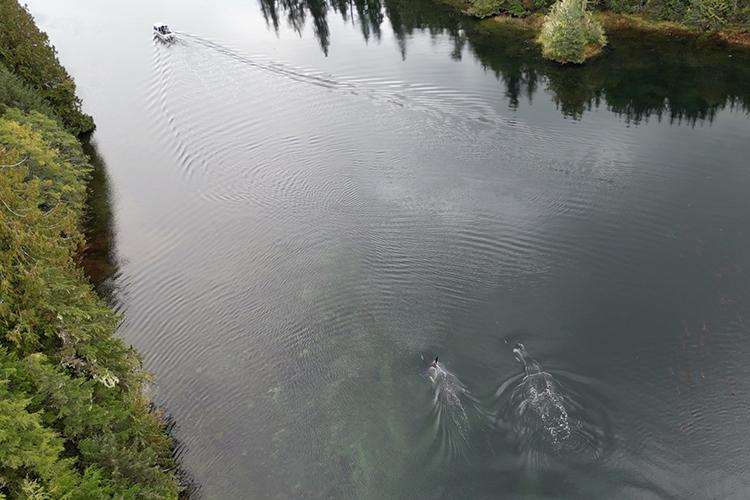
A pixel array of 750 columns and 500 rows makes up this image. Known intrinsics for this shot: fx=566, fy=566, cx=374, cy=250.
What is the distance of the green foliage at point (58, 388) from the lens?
18609 mm

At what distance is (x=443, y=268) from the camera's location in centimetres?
3772

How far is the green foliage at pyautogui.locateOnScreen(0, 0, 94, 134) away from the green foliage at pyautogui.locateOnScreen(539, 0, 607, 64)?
51.0m

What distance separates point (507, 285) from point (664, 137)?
79.8 ft

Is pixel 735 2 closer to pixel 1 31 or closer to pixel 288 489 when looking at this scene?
pixel 288 489

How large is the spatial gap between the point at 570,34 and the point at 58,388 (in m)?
60.3

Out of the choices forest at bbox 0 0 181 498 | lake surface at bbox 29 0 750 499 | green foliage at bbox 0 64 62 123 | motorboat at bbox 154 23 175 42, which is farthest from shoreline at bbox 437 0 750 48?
forest at bbox 0 0 181 498

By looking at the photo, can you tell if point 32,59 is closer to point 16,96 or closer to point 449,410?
point 16,96

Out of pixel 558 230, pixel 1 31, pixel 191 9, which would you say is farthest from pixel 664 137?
pixel 191 9

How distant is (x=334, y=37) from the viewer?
79.9m

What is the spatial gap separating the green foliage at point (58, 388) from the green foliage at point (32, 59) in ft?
105

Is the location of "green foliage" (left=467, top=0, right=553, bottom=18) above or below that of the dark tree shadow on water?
above

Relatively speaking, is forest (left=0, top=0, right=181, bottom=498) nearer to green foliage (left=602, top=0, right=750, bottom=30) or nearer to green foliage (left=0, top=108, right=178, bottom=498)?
green foliage (left=0, top=108, right=178, bottom=498)

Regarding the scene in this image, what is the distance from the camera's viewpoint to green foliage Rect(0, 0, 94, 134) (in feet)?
170

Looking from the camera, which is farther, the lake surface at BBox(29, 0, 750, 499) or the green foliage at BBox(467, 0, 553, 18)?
the green foliage at BBox(467, 0, 553, 18)
